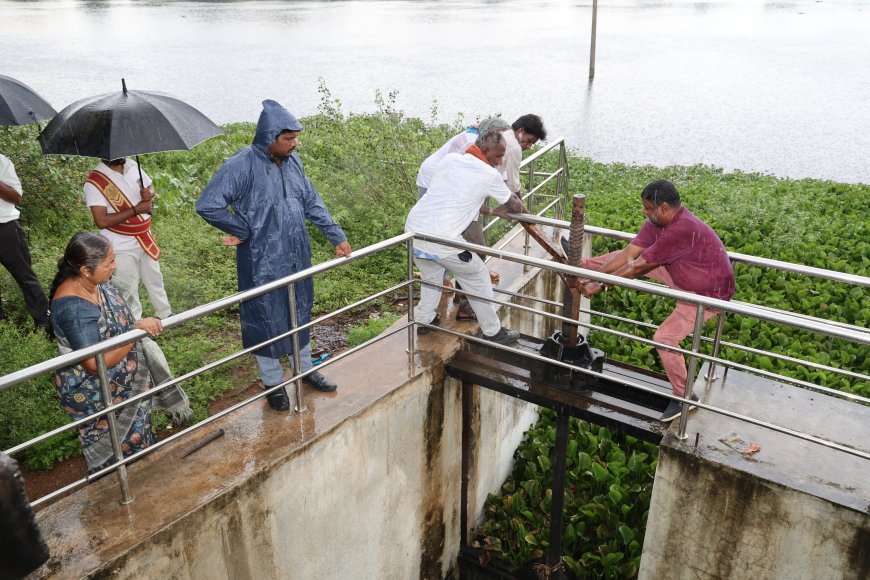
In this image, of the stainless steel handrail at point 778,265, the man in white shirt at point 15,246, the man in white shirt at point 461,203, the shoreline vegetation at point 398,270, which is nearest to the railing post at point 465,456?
the shoreline vegetation at point 398,270

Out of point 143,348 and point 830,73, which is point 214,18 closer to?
point 830,73

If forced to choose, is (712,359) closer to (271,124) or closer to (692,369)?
(692,369)

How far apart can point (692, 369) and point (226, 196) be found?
2.80 m

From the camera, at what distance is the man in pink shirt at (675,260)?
3.98 meters

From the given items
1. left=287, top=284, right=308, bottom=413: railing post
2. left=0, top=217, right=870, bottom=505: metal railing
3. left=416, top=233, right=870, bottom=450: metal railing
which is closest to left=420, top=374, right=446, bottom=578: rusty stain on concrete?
left=0, top=217, right=870, bottom=505: metal railing

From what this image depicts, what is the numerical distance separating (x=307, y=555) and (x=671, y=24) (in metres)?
44.3

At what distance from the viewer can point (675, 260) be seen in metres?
4.06

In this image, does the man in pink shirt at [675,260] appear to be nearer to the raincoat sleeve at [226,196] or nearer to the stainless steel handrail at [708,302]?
the stainless steel handrail at [708,302]

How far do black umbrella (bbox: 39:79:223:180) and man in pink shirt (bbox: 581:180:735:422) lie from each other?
2.79 m

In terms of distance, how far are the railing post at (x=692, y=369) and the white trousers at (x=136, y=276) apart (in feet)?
11.8

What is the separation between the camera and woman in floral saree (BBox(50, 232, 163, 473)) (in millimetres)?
3355

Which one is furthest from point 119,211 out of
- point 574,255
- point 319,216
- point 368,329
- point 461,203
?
point 574,255

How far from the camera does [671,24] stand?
137 ft

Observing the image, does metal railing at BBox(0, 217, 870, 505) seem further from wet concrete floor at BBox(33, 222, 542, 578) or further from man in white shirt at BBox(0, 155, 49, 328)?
man in white shirt at BBox(0, 155, 49, 328)
